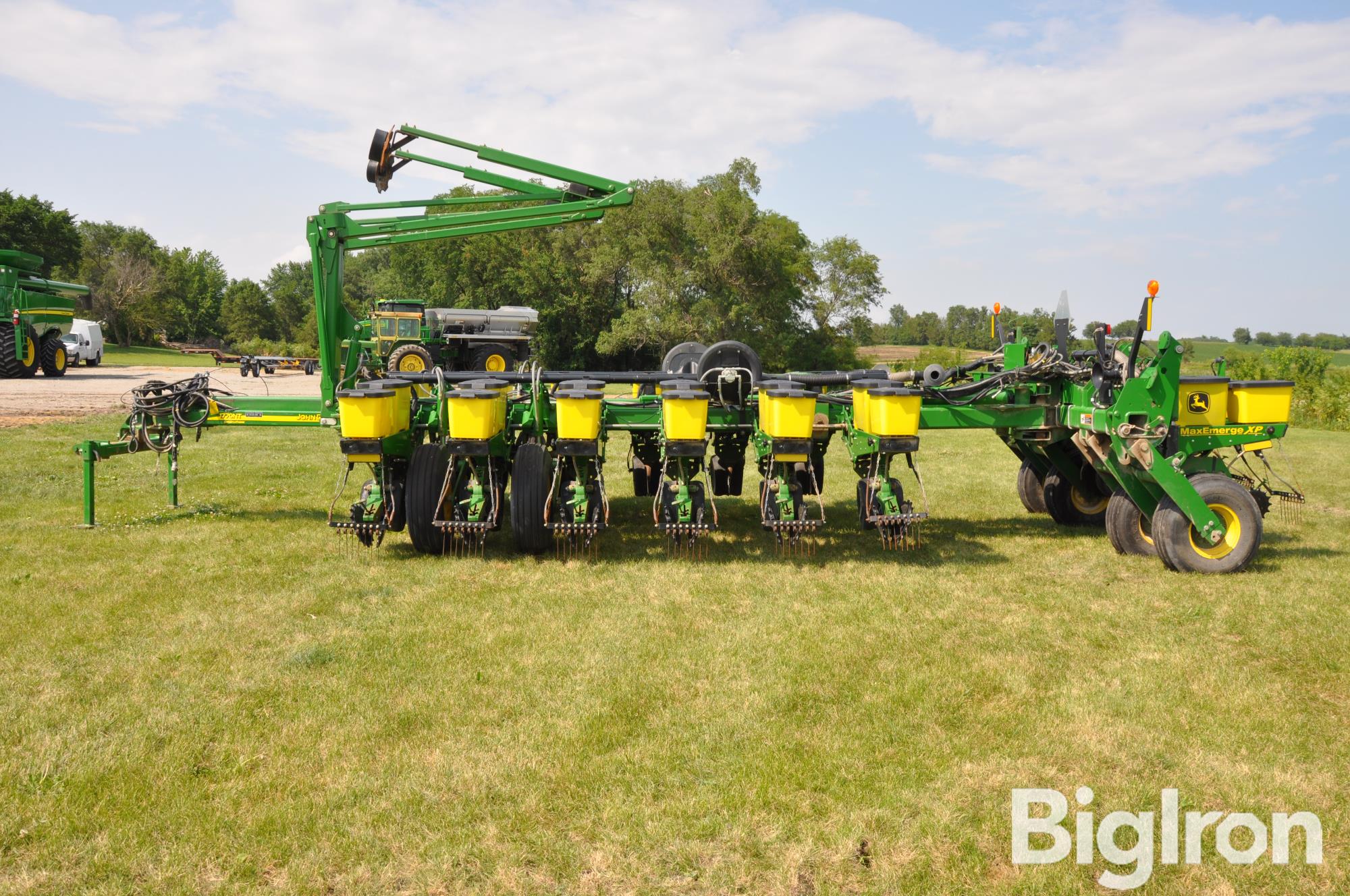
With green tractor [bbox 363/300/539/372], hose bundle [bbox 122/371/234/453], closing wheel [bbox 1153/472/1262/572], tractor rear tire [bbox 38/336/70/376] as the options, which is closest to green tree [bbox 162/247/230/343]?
tractor rear tire [bbox 38/336/70/376]

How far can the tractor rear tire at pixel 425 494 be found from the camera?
292 inches

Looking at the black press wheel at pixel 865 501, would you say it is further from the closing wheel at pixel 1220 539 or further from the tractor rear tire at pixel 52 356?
the tractor rear tire at pixel 52 356

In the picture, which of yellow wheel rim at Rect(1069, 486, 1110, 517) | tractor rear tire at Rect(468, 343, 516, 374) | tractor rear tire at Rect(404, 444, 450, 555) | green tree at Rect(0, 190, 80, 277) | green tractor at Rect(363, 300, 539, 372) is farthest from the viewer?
green tree at Rect(0, 190, 80, 277)

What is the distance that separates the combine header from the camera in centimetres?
717

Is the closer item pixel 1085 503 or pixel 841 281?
pixel 1085 503

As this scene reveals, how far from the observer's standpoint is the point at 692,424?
7.16 m

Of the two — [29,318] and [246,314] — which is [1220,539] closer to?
[29,318]

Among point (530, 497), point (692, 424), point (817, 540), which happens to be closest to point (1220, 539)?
point (817, 540)

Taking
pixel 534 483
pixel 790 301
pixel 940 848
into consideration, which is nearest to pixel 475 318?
pixel 790 301

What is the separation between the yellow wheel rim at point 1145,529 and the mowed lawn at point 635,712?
1.01 feet

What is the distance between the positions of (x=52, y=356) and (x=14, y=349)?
7.41ft

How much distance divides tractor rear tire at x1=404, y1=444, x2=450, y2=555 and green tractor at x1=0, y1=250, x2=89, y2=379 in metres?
26.8

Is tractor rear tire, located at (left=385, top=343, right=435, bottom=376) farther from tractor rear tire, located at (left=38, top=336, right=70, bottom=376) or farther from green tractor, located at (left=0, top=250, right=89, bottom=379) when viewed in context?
tractor rear tire, located at (left=38, top=336, right=70, bottom=376)

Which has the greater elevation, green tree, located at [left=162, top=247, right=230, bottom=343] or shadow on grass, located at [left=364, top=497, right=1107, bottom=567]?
green tree, located at [left=162, top=247, right=230, bottom=343]
